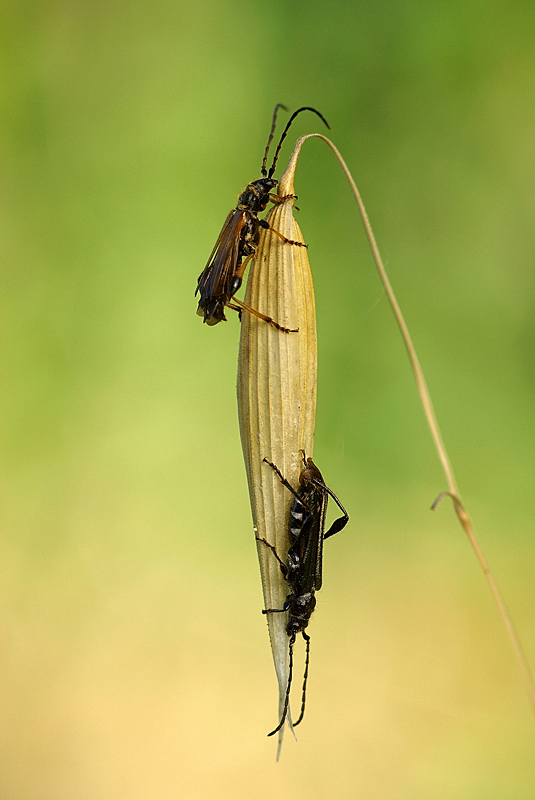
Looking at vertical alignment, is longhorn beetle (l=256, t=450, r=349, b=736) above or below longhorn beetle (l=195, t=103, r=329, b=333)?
below

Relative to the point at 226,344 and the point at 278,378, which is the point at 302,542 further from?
the point at 226,344

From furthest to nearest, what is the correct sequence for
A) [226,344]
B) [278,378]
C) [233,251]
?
[226,344]
[233,251]
[278,378]

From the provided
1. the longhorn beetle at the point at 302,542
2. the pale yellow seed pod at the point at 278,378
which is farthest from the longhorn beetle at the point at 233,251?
the longhorn beetle at the point at 302,542

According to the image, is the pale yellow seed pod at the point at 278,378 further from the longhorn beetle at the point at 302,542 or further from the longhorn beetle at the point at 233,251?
the longhorn beetle at the point at 233,251

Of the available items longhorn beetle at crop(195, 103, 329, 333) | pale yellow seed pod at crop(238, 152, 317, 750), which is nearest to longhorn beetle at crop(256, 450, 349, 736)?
pale yellow seed pod at crop(238, 152, 317, 750)

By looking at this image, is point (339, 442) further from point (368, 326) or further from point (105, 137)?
point (105, 137)

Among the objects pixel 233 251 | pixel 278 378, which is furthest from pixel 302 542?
pixel 233 251

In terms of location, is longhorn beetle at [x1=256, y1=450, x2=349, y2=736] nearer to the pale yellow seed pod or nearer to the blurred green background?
the pale yellow seed pod

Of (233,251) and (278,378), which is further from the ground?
(233,251)
